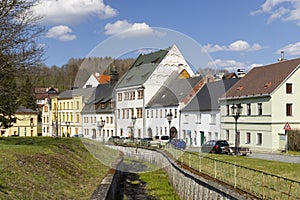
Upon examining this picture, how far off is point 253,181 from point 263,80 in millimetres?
35137

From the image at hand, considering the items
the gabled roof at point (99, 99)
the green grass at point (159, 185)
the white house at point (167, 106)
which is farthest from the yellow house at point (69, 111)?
the green grass at point (159, 185)

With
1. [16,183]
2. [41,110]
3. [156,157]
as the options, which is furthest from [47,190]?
[41,110]

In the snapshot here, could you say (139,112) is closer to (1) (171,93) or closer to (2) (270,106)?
(1) (171,93)

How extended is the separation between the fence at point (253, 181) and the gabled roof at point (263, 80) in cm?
2689

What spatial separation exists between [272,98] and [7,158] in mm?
30706

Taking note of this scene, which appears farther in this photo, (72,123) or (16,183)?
(72,123)

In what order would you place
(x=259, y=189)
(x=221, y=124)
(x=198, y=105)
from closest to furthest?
(x=259, y=189) → (x=221, y=124) → (x=198, y=105)

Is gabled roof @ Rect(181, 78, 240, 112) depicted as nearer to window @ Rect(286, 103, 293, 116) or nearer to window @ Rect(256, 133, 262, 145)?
window @ Rect(256, 133, 262, 145)

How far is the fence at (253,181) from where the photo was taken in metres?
9.83

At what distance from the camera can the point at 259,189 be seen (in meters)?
11.2

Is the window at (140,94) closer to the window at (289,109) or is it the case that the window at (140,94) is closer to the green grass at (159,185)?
the window at (289,109)

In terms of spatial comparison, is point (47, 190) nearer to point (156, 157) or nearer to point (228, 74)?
point (156, 157)

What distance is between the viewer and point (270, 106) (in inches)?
1626

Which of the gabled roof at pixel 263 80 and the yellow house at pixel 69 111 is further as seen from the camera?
the yellow house at pixel 69 111
